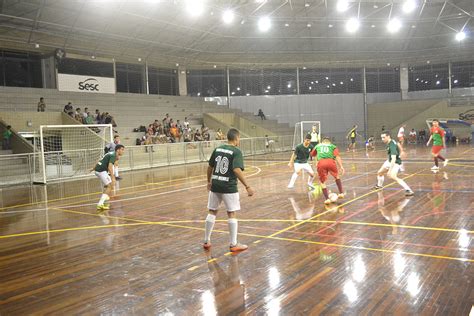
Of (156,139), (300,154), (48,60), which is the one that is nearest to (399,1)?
(156,139)

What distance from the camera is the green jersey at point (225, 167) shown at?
6.59m

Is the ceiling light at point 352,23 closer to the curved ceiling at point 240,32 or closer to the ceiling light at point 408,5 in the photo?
the curved ceiling at point 240,32

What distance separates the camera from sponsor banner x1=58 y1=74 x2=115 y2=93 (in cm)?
2869

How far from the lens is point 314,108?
1657 inches

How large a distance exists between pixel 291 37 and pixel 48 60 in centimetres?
1799

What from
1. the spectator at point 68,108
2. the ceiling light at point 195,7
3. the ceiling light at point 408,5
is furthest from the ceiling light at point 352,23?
the spectator at point 68,108

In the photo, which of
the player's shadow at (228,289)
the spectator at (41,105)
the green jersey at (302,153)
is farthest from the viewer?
the spectator at (41,105)

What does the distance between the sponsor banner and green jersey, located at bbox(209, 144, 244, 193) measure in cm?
2511

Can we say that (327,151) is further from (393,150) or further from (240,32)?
(240,32)

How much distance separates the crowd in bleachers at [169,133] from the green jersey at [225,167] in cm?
1944

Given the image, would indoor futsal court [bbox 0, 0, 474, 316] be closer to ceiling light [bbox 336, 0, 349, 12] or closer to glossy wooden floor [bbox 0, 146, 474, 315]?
glossy wooden floor [bbox 0, 146, 474, 315]

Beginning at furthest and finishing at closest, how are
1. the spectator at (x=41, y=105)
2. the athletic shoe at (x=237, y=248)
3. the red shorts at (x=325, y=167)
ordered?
the spectator at (x=41, y=105) < the red shorts at (x=325, y=167) < the athletic shoe at (x=237, y=248)

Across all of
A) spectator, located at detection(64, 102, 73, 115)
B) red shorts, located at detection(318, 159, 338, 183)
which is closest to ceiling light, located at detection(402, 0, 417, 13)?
red shorts, located at detection(318, 159, 338, 183)

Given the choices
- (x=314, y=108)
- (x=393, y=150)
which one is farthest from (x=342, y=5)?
(x=393, y=150)
